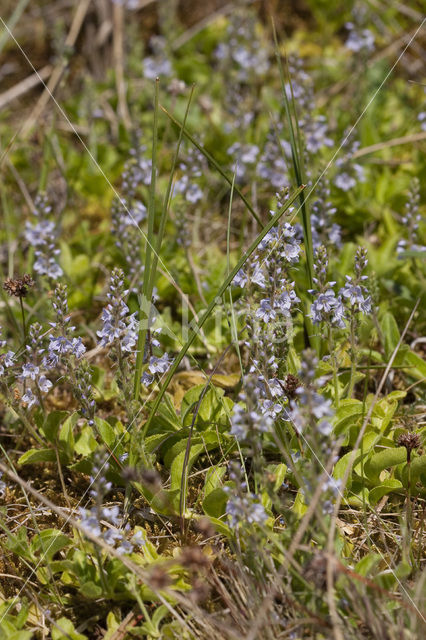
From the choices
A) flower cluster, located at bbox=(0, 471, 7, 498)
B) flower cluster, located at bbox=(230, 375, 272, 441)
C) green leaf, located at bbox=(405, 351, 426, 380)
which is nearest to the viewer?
flower cluster, located at bbox=(230, 375, 272, 441)

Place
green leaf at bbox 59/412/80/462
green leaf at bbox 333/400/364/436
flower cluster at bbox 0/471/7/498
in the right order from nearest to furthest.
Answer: flower cluster at bbox 0/471/7/498 < green leaf at bbox 333/400/364/436 < green leaf at bbox 59/412/80/462

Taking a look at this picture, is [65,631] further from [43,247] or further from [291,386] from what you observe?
[43,247]

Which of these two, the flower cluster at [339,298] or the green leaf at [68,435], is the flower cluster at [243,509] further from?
the green leaf at [68,435]

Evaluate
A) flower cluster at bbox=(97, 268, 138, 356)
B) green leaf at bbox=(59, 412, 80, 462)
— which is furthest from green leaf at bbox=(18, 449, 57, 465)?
flower cluster at bbox=(97, 268, 138, 356)

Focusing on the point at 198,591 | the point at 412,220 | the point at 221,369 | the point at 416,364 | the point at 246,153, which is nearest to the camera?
the point at 198,591

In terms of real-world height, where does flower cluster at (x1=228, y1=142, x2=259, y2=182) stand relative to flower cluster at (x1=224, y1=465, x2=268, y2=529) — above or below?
above

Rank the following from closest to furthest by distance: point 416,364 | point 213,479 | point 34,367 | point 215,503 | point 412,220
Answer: point 215,503, point 213,479, point 34,367, point 416,364, point 412,220

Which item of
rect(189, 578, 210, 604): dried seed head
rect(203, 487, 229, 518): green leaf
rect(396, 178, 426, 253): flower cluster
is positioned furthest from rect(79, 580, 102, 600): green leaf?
rect(396, 178, 426, 253): flower cluster

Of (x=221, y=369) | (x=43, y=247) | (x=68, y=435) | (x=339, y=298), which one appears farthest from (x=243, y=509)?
(x=43, y=247)

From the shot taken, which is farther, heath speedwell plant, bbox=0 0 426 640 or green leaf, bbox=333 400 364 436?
green leaf, bbox=333 400 364 436

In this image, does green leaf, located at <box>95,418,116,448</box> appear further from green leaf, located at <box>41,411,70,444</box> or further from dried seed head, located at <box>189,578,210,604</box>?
dried seed head, located at <box>189,578,210,604</box>

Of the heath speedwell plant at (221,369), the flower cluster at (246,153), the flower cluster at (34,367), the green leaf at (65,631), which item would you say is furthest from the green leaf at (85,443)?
the flower cluster at (246,153)

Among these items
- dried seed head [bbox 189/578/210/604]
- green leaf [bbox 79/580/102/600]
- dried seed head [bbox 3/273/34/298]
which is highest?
dried seed head [bbox 3/273/34/298]
